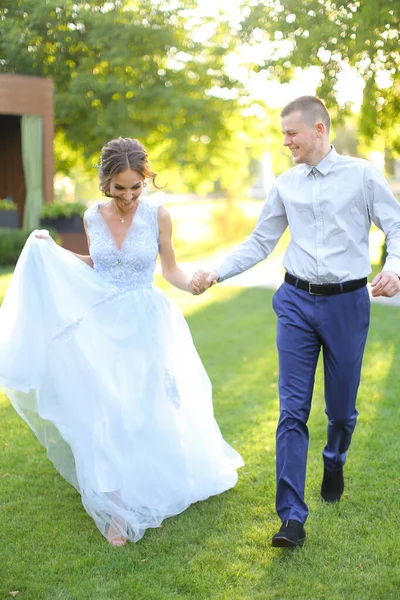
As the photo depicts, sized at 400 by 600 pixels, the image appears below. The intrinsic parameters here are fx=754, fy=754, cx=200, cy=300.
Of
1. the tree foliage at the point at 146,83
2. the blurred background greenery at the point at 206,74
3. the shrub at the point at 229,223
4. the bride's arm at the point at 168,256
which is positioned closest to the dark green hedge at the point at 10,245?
the blurred background greenery at the point at 206,74

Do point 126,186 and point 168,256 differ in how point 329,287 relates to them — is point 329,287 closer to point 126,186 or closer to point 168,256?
point 168,256

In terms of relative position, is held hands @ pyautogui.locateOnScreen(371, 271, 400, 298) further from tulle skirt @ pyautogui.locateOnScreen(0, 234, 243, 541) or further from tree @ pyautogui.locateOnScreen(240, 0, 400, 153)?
tree @ pyautogui.locateOnScreen(240, 0, 400, 153)

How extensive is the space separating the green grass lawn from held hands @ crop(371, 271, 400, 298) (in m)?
1.30

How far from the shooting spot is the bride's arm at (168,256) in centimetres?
437

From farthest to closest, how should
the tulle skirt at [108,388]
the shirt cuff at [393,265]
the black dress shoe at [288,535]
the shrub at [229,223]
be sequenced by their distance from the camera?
1. the shrub at [229,223]
2. the tulle skirt at [108,388]
3. the shirt cuff at [393,265]
4. the black dress shoe at [288,535]

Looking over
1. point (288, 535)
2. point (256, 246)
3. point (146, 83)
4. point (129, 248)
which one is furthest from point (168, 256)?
point (146, 83)

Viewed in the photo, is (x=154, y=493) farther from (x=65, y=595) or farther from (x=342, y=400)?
(x=342, y=400)

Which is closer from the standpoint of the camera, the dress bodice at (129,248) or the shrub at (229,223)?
the dress bodice at (129,248)

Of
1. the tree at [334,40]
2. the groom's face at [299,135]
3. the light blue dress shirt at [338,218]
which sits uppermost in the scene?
the tree at [334,40]

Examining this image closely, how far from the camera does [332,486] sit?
445 cm

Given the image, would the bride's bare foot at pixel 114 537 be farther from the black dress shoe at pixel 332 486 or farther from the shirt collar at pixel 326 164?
the shirt collar at pixel 326 164

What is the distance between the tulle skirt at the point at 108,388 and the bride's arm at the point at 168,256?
0.14 metres

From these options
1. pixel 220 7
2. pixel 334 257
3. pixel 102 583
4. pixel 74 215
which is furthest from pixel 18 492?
pixel 220 7

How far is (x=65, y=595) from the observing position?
3.43 metres
